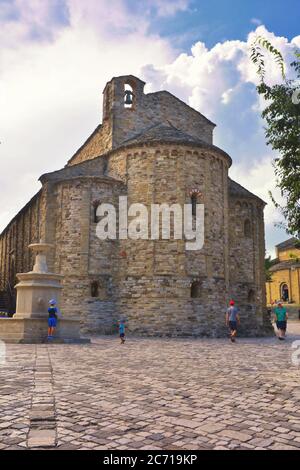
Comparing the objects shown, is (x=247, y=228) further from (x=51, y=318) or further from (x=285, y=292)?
(x=285, y=292)

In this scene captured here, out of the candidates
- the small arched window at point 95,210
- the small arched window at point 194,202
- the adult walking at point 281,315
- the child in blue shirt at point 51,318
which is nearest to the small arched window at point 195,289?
the small arched window at point 194,202

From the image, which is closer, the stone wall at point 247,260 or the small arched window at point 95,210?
the small arched window at point 95,210

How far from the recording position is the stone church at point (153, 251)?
67.1 feet

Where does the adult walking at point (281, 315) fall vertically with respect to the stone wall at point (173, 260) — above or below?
below

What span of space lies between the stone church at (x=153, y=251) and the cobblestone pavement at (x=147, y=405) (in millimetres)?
10559

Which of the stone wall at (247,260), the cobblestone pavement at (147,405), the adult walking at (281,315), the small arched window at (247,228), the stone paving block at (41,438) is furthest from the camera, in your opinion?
the small arched window at (247,228)

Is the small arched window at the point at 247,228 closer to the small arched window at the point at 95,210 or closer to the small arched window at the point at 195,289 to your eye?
the small arched window at the point at 195,289

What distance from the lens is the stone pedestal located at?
14414 millimetres

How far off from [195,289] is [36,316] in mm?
8424

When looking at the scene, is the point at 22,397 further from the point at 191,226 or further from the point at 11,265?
the point at 11,265

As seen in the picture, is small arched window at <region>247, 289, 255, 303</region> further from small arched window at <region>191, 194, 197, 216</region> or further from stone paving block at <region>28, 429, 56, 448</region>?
stone paving block at <region>28, 429, 56, 448</region>

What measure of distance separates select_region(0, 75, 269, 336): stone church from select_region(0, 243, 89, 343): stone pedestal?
5.24 m

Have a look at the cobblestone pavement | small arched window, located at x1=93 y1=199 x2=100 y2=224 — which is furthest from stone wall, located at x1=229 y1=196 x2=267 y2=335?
the cobblestone pavement
